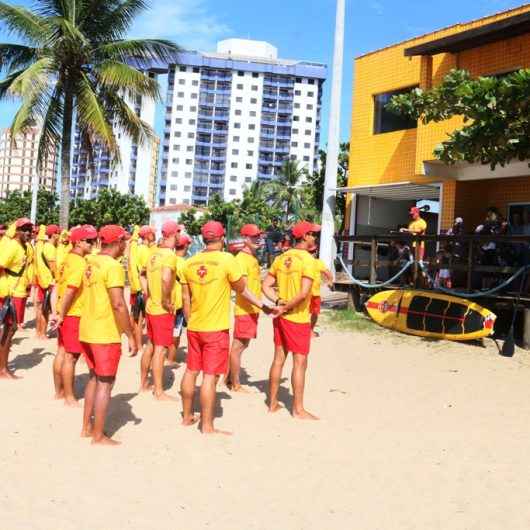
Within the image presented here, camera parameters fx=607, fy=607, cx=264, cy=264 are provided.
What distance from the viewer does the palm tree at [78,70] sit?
16.4 meters

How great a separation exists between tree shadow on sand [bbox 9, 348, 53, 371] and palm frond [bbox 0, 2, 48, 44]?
10.8m

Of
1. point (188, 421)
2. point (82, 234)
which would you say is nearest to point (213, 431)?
point (188, 421)

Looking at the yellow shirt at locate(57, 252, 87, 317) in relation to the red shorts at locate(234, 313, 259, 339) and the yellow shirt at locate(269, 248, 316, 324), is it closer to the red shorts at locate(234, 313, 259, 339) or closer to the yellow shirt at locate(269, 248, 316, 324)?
the red shorts at locate(234, 313, 259, 339)

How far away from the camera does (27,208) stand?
191 ft

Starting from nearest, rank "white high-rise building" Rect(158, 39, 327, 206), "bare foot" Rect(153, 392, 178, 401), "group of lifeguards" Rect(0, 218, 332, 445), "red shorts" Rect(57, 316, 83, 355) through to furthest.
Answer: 1. "group of lifeguards" Rect(0, 218, 332, 445)
2. "red shorts" Rect(57, 316, 83, 355)
3. "bare foot" Rect(153, 392, 178, 401)
4. "white high-rise building" Rect(158, 39, 327, 206)

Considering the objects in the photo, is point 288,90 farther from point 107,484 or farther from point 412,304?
point 107,484

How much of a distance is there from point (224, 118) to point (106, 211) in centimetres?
6337

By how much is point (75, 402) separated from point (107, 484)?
215cm

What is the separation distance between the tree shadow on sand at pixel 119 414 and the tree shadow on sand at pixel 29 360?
2057mm

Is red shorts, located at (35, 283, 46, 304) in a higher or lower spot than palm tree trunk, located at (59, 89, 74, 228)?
lower

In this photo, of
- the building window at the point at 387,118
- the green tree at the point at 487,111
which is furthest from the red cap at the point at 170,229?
the building window at the point at 387,118

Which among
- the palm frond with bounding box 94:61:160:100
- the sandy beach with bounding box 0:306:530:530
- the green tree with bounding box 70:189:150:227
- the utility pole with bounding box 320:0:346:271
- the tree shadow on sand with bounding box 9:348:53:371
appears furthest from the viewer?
the green tree with bounding box 70:189:150:227

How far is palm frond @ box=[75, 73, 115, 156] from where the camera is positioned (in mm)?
16531

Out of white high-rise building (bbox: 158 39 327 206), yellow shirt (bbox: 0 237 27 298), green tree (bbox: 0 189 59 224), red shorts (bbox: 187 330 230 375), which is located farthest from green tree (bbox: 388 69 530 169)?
white high-rise building (bbox: 158 39 327 206)
